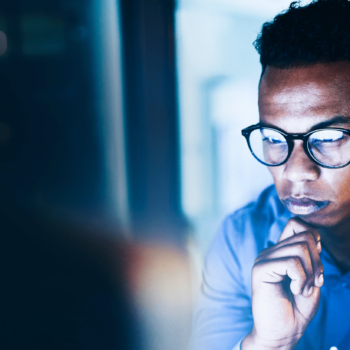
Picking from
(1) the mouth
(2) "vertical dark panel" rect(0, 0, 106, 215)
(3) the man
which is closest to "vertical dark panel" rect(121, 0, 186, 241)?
(2) "vertical dark panel" rect(0, 0, 106, 215)

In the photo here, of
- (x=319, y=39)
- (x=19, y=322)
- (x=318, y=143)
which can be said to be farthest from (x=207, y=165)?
(x=19, y=322)

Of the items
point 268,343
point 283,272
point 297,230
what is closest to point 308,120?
point 297,230

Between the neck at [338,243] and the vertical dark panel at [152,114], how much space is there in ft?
1.53

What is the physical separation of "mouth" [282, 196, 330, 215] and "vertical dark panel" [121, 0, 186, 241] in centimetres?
37

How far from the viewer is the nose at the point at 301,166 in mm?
847

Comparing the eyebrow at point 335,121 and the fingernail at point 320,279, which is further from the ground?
the eyebrow at point 335,121

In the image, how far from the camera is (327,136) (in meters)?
0.82

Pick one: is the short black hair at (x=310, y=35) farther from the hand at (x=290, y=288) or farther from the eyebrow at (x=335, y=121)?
the hand at (x=290, y=288)

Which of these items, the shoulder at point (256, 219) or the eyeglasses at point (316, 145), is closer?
the eyeglasses at point (316, 145)

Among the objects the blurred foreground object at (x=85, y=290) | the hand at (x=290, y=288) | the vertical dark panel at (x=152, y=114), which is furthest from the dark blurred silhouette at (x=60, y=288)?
the hand at (x=290, y=288)

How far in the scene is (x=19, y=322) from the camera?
884 millimetres

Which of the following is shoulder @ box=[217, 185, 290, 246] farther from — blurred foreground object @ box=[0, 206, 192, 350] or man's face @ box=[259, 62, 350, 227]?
blurred foreground object @ box=[0, 206, 192, 350]

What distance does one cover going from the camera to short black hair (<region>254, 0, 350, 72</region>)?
2.59 feet

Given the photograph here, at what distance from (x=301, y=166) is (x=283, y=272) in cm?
31
